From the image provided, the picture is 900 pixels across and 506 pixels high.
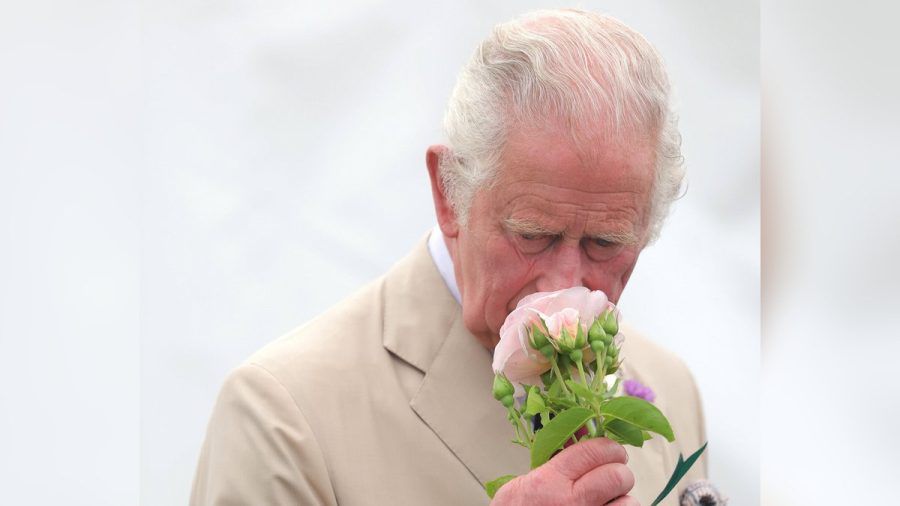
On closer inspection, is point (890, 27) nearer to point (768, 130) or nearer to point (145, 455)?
point (768, 130)

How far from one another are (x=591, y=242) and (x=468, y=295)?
22 centimetres

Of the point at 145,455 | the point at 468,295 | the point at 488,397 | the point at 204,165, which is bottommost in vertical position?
the point at 145,455

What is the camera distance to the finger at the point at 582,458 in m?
1.61

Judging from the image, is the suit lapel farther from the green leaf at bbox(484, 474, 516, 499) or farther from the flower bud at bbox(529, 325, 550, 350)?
the flower bud at bbox(529, 325, 550, 350)

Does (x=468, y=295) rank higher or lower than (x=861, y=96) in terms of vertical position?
lower

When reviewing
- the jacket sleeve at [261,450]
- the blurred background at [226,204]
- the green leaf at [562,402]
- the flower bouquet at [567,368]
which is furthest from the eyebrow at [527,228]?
the blurred background at [226,204]

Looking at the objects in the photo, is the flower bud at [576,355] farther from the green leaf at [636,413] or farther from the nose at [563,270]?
the nose at [563,270]

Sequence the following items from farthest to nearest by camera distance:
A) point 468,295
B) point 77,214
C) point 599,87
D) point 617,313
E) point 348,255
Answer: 1. point 348,255
2. point 77,214
3. point 468,295
4. point 599,87
5. point 617,313

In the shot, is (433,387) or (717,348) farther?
(717,348)

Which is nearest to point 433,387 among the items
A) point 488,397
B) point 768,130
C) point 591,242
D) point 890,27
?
point 488,397

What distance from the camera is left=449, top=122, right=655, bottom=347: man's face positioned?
1.85m

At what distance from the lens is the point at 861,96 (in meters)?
2.74

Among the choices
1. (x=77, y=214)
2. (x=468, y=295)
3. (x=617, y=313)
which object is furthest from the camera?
(x=77, y=214)

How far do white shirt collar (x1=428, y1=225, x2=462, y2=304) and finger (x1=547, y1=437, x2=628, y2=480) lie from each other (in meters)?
0.59
